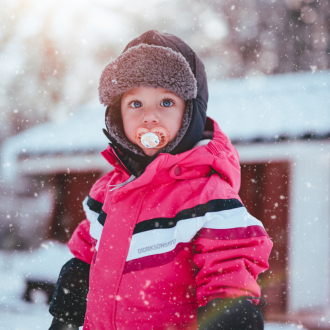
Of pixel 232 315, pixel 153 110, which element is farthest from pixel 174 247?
pixel 153 110

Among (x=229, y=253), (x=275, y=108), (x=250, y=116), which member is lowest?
(x=229, y=253)

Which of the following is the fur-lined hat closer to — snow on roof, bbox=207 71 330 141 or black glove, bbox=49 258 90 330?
black glove, bbox=49 258 90 330

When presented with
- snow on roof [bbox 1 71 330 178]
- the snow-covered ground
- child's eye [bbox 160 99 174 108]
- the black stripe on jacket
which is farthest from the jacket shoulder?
the snow-covered ground

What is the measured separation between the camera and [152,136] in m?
1.01

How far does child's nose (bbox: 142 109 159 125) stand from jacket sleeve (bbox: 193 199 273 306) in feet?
1.13

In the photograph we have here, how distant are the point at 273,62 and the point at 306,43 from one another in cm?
89

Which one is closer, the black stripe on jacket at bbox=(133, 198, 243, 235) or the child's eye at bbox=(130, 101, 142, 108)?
the black stripe on jacket at bbox=(133, 198, 243, 235)

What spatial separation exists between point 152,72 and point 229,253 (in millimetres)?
631

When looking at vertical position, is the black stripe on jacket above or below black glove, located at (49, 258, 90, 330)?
above

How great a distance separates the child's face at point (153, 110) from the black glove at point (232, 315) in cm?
54

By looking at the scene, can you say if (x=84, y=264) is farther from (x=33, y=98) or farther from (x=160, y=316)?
(x=33, y=98)

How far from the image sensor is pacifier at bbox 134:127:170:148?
1011 millimetres

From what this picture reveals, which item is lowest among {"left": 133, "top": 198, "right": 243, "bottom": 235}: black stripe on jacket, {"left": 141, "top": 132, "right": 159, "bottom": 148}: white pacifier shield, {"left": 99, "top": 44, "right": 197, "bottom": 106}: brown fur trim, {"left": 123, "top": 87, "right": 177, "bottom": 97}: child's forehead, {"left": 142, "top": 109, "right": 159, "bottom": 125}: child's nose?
{"left": 133, "top": 198, "right": 243, "bottom": 235}: black stripe on jacket

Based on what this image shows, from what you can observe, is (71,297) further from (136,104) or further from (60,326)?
(136,104)
